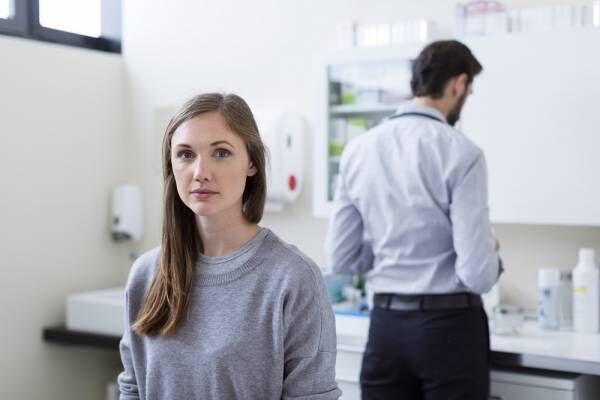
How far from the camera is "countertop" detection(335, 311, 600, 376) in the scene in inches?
94.0

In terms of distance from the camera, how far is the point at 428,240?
92.2 inches

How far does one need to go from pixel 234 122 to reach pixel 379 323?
107 cm

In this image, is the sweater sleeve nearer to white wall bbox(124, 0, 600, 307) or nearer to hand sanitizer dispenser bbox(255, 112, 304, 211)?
white wall bbox(124, 0, 600, 307)

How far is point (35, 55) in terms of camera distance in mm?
3488

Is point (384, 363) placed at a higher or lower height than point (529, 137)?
lower

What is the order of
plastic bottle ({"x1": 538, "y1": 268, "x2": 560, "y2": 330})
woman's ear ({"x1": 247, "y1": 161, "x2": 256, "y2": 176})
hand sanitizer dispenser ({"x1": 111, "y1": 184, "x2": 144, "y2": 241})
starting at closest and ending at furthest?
woman's ear ({"x1": 247, "y1": 161, "x2": 256, "y2": 176})
plastic bottle ({"x1": 538, "y1": 268, "x2": 560, "y2": 330})
hand sanitizer dispenser ({"x1": 111, "y1": 184, "x2": 144, "y2": 241})

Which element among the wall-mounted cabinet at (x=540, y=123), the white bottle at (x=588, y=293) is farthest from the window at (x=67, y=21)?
the white bottle at (x=588, y=293)

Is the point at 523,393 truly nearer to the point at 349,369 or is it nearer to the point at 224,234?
the point at 349,369

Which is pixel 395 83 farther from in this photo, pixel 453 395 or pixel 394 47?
pixel 453 395

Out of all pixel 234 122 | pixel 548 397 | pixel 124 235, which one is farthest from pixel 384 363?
pixel 124 235

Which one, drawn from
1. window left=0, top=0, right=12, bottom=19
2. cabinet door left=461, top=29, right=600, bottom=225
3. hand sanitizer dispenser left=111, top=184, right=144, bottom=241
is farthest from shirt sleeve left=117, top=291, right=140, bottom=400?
window left=0, top=0, right=12, bottom=19

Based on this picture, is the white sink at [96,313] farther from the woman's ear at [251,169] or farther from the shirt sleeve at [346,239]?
the woman's ear at [251,169]

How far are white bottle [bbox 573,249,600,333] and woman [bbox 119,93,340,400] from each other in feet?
5.00

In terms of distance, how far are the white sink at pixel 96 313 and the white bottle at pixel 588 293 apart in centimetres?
170
